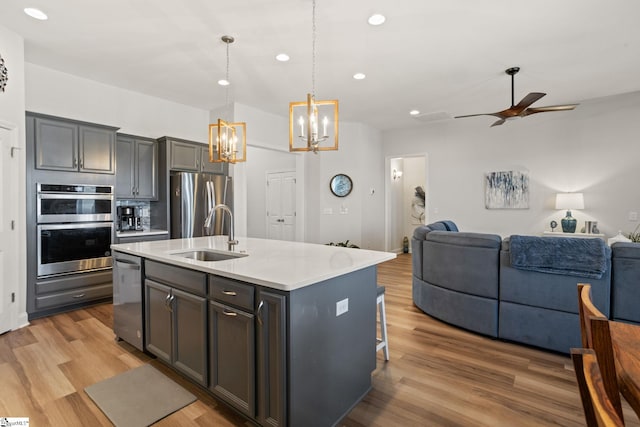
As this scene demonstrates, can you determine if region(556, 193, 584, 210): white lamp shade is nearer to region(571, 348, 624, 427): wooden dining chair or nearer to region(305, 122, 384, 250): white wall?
region(305, 122, 384, 250): white wall

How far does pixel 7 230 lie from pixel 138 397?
2353 millimetres

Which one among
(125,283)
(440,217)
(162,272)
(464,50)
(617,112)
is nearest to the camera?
(162,272)

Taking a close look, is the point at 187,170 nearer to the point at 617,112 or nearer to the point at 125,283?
the point at 125,283

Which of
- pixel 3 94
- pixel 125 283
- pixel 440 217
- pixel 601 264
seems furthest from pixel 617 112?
pixel 3 94

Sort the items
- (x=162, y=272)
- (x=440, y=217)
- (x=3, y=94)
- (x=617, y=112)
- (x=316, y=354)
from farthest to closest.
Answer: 1. (x=440, y=217)
2. (x=617, y=112)
3. (x=3, y=94)
4. (x=162, y=272)
5. (x=316, y=354)

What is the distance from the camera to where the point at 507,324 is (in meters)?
2.88

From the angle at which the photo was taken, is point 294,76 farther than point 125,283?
Yes

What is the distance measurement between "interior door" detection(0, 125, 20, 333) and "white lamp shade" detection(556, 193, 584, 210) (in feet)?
24.0

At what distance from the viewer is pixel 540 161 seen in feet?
18.9

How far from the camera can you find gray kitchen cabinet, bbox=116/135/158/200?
434 cm

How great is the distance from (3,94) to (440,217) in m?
6.84

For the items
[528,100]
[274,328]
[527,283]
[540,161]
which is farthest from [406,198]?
[274,328]

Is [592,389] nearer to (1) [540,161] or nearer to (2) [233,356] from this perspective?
(2) [233,356]

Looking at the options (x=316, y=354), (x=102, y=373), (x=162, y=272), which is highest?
(x=162, y=272)
